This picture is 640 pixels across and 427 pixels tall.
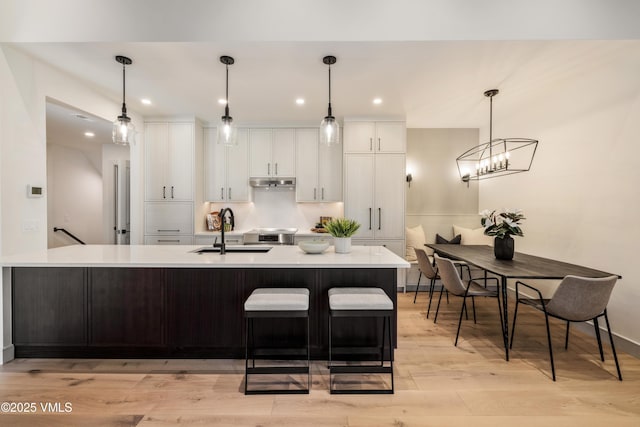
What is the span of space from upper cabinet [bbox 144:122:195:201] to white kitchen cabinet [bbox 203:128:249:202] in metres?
0.34

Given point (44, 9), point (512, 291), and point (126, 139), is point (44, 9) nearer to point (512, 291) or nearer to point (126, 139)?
point (126, 139)

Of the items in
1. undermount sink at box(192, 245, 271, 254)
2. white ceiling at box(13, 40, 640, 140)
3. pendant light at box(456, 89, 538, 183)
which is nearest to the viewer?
white ceiling at box(13, 40, 640, 140)

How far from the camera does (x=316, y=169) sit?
4.75 meters

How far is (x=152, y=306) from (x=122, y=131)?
153cm

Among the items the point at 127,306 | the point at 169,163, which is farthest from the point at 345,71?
the point at 169,163

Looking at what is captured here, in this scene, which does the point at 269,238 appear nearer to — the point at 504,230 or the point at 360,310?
the point at 360,310

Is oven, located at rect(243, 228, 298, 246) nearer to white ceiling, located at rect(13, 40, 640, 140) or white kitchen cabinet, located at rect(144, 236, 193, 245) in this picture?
white kitchen cabinet, located at rect(144, 236, 193, 245)

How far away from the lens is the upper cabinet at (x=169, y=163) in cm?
446

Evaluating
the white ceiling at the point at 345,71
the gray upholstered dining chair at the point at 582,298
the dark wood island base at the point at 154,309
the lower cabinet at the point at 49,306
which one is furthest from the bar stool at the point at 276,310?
the white ceiling at the point at 345,71

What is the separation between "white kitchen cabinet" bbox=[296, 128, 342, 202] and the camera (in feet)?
15.5

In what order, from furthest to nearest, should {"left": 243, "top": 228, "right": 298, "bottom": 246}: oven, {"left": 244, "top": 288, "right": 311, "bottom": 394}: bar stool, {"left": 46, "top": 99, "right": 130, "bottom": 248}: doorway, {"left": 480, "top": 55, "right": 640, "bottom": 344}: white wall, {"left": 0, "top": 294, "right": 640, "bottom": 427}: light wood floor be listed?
1. {"left": 46, "top": 99, "right": 130, "bottom": 248}: doorway
2. {"left": 243, "top": 228, "right": 298, "bottom": 246}: oven
3. {"left": 480, "top": 55, "right": 640, "bottom": 344}: white wall
4. {"left": 244, "top": 288, "right": 311, "bottom": 394}: bar stool
5. {"left": 0, "top": 294, "right": 640, "bottom": 427}: light wood floor

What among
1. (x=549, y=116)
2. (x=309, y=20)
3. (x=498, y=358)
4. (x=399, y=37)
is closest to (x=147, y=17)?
(x=309, y=20)

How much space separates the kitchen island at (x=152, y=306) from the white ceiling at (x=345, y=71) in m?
1.79

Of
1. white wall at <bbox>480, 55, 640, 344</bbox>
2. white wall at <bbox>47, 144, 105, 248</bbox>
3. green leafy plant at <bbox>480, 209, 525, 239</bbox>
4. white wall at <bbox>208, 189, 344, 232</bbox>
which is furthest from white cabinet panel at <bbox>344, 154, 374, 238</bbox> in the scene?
white wall at <bbox>47, 144, 105, 248</bbox>
